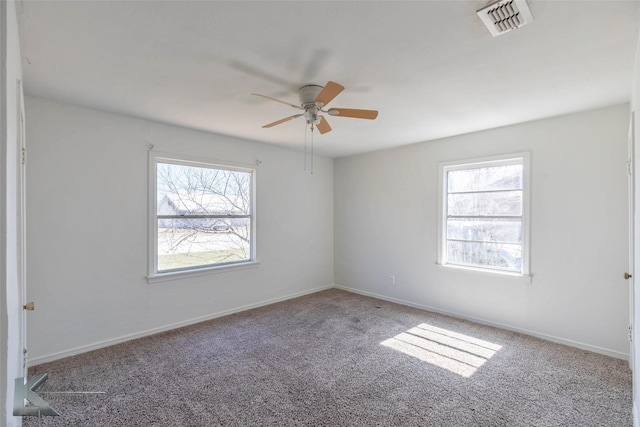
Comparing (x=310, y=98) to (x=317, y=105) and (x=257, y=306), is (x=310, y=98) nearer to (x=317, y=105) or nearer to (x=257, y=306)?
(x=317, y=105)

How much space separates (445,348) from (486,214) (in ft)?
5.86

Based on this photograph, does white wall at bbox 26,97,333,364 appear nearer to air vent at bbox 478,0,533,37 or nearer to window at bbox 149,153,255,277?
window at bbox 149,153,255,277

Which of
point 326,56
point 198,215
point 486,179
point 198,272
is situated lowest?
point 198,272

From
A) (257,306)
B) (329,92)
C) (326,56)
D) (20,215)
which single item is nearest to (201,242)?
(257,306)

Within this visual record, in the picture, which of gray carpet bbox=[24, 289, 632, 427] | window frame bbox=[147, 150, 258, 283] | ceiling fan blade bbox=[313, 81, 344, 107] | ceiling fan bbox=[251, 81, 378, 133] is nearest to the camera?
ceiling fan blade bbox=[313, 81, 344, 107]

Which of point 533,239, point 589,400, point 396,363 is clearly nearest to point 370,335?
point 396,363

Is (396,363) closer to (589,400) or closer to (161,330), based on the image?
(589,400)

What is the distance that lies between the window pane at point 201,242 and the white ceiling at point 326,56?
1.40 m

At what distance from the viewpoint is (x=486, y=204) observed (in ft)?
13.0

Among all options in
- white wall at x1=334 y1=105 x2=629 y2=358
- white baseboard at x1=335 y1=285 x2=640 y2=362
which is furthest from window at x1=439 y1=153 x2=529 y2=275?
white baseboard at x1=335 y1=285 x2=640 y2=362

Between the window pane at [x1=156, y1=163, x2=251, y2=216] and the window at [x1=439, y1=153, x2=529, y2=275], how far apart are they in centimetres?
286

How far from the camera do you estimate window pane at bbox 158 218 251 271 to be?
3771 millimetres

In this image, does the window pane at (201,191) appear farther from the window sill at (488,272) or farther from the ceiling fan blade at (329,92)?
the window sill at (488,272)

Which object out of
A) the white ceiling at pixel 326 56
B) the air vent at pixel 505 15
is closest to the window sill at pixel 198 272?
the white ceiling at pixel 326 56
